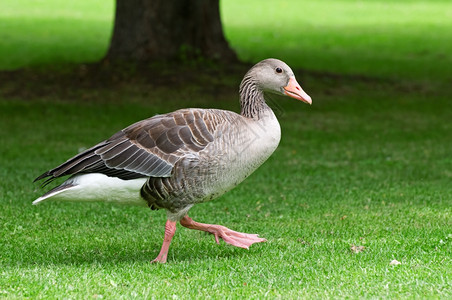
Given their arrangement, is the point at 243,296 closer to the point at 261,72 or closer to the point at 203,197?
the point at 203,197

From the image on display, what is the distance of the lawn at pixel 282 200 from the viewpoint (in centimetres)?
592

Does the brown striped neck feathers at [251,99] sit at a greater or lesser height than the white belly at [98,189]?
greater

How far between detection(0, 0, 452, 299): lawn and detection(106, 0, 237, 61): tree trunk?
4.14 feet

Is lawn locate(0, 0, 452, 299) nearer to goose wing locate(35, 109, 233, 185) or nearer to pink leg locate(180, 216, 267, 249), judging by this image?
pink leg locate(180, 216, 267, 249)

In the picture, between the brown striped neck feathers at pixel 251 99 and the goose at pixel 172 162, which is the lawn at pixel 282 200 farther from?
the goose at pixel 172 162

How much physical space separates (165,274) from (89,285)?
0.72 metres

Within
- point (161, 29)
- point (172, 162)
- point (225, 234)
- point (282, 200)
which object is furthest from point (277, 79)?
point (161, 29)

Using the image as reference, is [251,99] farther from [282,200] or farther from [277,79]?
[282,200]

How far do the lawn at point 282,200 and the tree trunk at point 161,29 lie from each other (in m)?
1.26

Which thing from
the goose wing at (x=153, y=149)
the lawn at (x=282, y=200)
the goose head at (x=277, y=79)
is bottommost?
the lawn at (x=282, y=200)

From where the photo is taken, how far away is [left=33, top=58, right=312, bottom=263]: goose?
6434mm

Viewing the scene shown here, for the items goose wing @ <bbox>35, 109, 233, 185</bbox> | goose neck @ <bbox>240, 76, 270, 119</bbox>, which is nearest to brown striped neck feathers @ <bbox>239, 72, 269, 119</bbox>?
goose neck @ <bbox>240, 76, 270, 119</bbox>

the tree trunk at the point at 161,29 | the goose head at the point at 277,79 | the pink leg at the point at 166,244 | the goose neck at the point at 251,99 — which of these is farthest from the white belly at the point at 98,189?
the tree trunk at the point at 161,29

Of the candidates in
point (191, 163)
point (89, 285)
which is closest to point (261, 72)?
point (191, 163)
